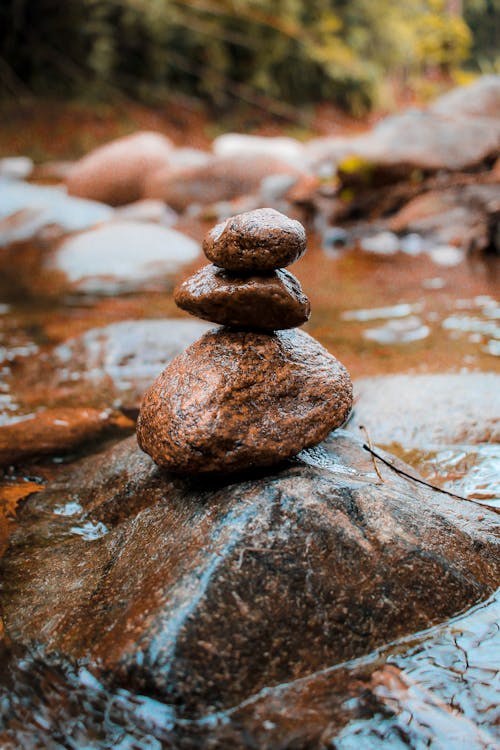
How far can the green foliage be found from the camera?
48.2 feet

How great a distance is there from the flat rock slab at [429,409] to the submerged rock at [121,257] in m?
3.43

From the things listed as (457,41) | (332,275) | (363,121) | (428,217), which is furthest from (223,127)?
(332,275)

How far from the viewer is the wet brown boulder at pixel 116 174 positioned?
35.5 ft

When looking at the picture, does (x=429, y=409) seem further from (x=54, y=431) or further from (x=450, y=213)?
(x=450, y=213)

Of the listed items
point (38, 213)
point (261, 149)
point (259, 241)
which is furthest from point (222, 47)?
point (259, 241)

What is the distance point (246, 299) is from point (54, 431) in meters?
1.51

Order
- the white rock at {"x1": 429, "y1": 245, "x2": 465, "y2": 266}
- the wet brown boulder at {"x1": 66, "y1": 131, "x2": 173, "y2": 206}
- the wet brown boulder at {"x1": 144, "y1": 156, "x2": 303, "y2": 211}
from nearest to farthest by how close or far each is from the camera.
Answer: the white rock at {"x1": 429, "y1": 245, "x2": 465, "y2": 266}, the wet brown boulder at {"x1": 144, "y1": 156, "x2": 303, "y2": 211}, the wet brown boulder at {"x1": 66, "y1": 131, "x2": 173, "y2": 206}

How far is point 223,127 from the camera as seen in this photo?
55.7ft

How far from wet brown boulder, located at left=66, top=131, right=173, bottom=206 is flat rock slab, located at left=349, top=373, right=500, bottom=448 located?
8280 mm

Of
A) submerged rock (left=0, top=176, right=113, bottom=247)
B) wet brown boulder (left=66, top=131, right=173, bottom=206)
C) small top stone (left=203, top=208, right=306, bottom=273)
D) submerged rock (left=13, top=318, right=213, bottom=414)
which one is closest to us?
small top stone (left=203, top=208, right=306, bottom=273)

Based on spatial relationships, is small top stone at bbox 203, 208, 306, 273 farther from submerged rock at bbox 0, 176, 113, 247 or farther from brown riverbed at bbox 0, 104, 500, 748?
submerged rock at bbox 0, 176, 113, 247

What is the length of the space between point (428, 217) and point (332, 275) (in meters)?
2.61

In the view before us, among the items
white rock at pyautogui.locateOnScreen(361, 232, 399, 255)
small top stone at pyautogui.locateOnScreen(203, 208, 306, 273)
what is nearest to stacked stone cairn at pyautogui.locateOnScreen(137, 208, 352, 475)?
small top stone at pyautogui.locateOnScreen(203, 208, 306, 273)

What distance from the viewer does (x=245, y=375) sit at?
2250 mm
